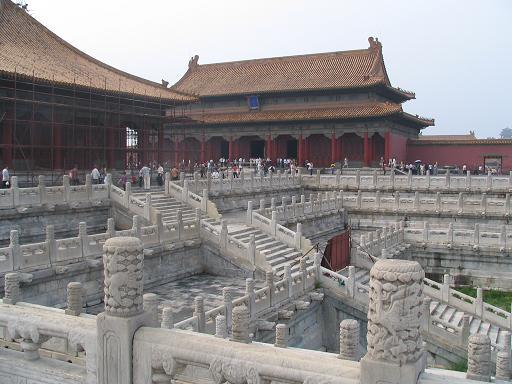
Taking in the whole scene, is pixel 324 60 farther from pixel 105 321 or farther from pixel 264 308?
pixel 105 321

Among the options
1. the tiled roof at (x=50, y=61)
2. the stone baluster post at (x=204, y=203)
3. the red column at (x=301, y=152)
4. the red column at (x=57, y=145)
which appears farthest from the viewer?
the red column at (x=301, y=152)

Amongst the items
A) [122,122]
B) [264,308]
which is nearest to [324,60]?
[122,122]

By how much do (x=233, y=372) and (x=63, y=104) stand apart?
22967 mm

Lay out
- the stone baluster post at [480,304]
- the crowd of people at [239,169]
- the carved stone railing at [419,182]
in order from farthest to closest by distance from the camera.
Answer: the carved stone railing at [419,182]
the crowd of people at [239,169]
the stone baluster post at [480,304]

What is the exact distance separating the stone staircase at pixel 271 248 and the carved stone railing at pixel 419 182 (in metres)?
13.1

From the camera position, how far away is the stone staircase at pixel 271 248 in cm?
1841

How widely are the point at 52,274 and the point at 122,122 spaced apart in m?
18.9

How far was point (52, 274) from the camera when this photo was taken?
1322 centimetres

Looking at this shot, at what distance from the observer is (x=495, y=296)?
2334cm

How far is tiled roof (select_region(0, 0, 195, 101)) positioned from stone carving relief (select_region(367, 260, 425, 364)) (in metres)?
21.8

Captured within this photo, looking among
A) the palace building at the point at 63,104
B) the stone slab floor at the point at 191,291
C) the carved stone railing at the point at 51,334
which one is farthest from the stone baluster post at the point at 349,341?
the palace building at the point at 63,104

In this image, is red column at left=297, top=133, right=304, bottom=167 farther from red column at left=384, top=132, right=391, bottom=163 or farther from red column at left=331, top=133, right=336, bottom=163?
red column at left=384, top=132, right=391, bottom=163

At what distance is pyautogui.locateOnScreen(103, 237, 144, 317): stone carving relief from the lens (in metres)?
5.12

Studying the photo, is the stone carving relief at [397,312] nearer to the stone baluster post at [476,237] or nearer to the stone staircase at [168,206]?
the stone staircase at [168,206]
